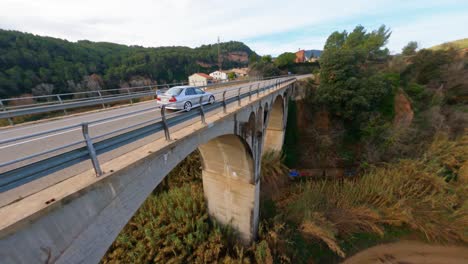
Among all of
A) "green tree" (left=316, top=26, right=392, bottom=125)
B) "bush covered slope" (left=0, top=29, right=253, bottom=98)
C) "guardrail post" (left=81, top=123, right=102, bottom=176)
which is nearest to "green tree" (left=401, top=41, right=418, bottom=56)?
"green tree" (left=316, top=26, right=392, bottom=125)

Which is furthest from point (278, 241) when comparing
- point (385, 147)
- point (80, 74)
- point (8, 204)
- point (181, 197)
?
point (80, 74)

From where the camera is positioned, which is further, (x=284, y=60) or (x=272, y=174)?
(x=284, y=60)

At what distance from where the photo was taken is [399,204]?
11.1m

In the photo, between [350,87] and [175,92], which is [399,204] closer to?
[350,87]

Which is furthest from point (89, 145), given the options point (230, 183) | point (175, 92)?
point (230, 183)

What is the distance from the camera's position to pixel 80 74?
35.3 m

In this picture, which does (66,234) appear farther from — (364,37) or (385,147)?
(364,37)

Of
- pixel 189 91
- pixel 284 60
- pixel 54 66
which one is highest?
pixel 284 60

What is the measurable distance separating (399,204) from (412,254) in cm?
325

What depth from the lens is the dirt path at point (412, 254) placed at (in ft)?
34.5

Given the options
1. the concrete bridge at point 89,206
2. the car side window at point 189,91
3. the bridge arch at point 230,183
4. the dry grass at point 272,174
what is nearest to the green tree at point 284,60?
the dry grass at point 272,174

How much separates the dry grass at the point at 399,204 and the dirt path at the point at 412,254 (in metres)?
0.65

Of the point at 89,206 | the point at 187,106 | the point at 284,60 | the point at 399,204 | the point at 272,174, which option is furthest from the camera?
the point at 284,60

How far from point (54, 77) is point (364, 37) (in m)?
69.4
